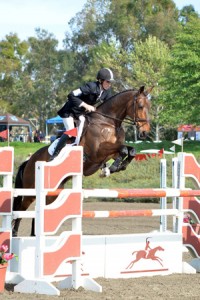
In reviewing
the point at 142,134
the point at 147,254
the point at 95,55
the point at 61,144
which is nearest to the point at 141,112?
the point at 142,134

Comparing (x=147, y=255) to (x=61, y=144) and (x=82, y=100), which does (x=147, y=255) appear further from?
(x=82, y=100)

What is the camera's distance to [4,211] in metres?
5.62

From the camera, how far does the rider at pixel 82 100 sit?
27.8 ft

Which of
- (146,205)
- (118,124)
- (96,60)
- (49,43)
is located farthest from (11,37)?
(118,124)

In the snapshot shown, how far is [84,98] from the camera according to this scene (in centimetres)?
863

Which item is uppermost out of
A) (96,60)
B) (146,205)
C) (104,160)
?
(96,60)

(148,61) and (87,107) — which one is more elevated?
(148,61)

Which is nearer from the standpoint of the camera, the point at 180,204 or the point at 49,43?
the point at 180,204

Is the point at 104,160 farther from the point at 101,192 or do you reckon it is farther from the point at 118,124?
the point at 101,192

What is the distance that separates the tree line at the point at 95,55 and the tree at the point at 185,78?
280 centimetres

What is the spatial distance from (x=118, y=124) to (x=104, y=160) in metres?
0.53

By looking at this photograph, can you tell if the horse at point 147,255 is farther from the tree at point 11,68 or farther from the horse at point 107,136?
the tree at point 11,68

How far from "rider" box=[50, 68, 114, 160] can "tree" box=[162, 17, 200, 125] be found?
26240mm

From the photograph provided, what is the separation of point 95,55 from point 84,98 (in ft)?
159
